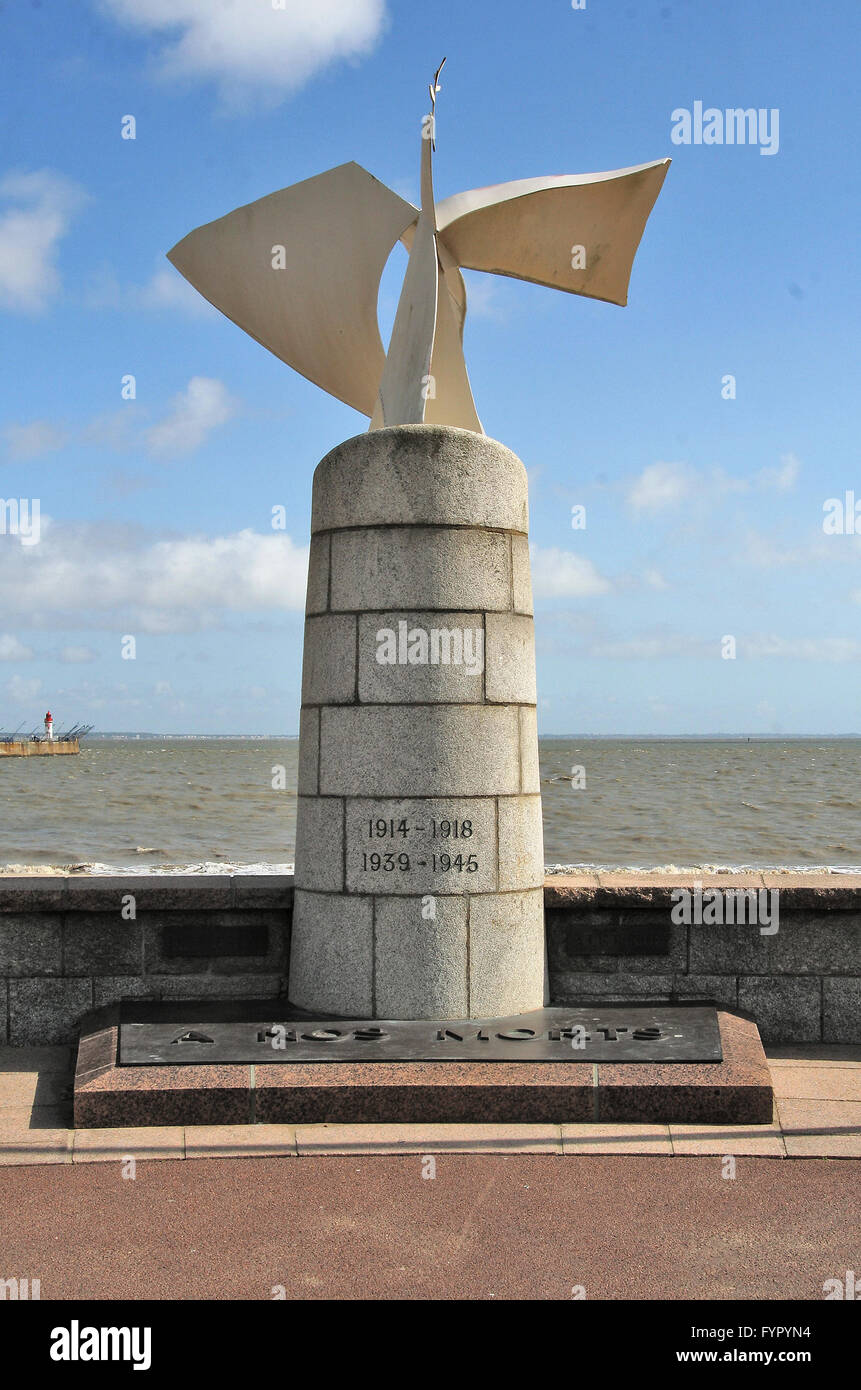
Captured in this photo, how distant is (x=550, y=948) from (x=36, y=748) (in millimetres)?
113911

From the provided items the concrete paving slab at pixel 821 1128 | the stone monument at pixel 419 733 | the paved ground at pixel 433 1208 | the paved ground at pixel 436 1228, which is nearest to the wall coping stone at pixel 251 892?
the stone monument at pixel 419 733

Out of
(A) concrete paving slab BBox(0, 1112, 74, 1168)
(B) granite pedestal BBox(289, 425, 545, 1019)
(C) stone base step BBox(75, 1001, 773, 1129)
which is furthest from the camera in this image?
(B) granite pedestal BBox(289, 425, 545, 1019)

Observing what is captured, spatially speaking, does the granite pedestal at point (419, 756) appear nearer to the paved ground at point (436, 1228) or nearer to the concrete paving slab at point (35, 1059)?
the concrete paving slab at point (35, 1059)

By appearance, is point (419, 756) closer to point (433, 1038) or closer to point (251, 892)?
point (251, 892)

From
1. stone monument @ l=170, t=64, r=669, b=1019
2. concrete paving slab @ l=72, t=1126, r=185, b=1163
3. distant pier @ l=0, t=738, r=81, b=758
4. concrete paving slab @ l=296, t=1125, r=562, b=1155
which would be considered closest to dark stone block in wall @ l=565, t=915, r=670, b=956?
stone monument @ l=170, t=64, r=669, b=1019

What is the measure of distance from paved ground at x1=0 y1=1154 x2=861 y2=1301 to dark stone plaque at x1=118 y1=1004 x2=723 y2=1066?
808 millimetres

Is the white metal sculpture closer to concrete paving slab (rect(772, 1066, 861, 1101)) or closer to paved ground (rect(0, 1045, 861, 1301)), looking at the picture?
concrete paving slab (rect(772, 1066, 861, 1101))

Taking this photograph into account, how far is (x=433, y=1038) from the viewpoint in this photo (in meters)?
6.90

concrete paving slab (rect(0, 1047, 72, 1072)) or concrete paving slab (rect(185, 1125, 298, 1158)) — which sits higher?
concrete paving slab (rect(0, 1047, 72, 1072))

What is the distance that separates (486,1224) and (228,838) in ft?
95.3

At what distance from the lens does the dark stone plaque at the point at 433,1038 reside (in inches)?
257

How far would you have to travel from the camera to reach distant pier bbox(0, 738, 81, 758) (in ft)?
364

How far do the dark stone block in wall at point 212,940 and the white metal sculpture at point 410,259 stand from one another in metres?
3.45

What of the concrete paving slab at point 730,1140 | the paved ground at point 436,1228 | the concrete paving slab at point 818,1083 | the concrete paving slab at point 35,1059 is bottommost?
the paved ground at point 436,1228
